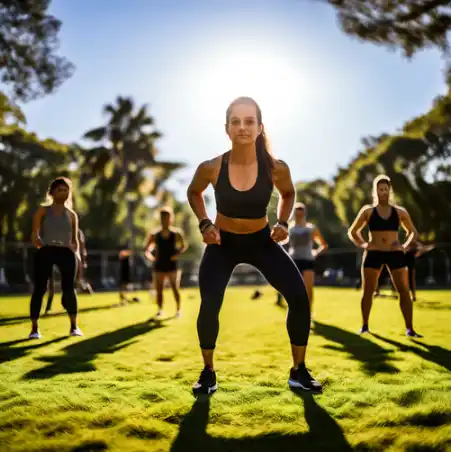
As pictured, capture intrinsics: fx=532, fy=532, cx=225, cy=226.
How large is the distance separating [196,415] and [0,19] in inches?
664

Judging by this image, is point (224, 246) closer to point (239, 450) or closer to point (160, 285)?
point (239, 450)

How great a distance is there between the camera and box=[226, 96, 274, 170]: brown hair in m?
3.63

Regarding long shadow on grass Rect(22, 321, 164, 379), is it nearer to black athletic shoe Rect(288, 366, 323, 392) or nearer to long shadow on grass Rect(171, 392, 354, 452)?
black athletic shoe Rect(288, 366, 323, 392)

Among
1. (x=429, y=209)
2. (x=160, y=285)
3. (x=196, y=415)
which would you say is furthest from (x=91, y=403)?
(x=429, y=209)

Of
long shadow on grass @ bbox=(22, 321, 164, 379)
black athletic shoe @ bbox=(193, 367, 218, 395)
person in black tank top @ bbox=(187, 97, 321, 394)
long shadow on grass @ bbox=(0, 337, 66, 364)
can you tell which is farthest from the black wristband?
long shadow on grass @ bbox=(0, 337, 66, 364)

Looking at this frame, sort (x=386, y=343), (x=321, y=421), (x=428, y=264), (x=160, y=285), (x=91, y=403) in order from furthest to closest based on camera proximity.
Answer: (x=428, y=264), (x=160, y=285), (x=386, y=343), (x=91, y=403), (x=321, y=421)

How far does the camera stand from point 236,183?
353 cm

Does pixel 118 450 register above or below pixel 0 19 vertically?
below

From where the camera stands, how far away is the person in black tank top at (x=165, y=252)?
941cm

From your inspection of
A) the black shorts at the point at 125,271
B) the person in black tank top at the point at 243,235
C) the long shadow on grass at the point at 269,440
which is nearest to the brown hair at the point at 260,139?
the person in black tank top at the point at 243,235

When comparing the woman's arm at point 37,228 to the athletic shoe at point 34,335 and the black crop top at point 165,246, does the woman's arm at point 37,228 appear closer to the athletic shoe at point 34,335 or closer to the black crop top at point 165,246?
the athletic shoe at point 34,335

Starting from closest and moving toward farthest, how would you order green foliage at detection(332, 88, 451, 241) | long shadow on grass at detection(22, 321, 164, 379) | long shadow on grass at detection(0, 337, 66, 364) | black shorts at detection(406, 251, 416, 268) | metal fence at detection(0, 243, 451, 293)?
long shadow on grass at detection(22, 321, 164, 379) → long shadow on grass at detection(0, 337, 66, 364) → black shorts at detection(406, 251, 416, 268) → metal fence at detection(0, 243, 451, 293) → green foliage at detection(332, 88, 451, 241)

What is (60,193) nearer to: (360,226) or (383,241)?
(360,226)

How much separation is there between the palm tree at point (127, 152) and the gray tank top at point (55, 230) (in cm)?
2732
